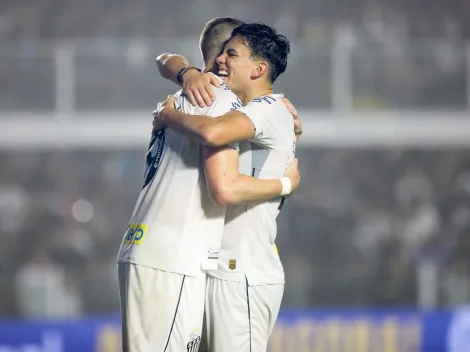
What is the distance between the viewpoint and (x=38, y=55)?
43.3 ft

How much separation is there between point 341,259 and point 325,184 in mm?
1166

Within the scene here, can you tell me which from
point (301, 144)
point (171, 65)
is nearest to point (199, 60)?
point (301, 144)

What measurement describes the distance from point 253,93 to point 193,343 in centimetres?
118

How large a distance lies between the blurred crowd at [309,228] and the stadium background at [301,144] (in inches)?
0.7

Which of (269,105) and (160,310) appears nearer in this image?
(160,310)

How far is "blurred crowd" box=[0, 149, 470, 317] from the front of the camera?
11609 mm

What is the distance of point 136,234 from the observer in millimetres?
4484

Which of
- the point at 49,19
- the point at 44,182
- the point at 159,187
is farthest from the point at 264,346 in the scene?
the point at 49,19

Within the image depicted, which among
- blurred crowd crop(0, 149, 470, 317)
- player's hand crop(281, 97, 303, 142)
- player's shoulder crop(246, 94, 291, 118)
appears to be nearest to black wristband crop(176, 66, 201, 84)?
player's shoulder crop(246, 94, 291, 118)

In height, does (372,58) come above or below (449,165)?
above

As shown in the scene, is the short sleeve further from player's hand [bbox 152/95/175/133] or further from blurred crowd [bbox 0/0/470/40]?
blurred crowd [bbox 0/0/470/40]

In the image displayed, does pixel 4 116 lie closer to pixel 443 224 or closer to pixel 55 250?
pixel 55 250

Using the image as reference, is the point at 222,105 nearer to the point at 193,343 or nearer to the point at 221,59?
the point at 221,59

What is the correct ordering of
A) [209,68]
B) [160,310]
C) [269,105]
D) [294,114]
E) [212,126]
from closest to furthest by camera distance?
[212,126]
[160,310]
[269,105]
[209,68]
[294,114]
